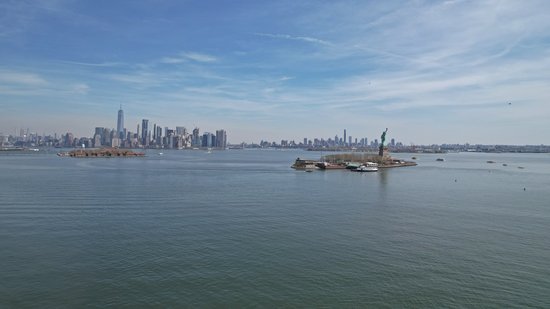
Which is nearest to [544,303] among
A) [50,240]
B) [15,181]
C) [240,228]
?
[240,228]

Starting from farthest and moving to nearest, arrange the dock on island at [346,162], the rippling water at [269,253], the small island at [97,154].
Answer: the small island at [97,154] < the dock on island at [346,162] < the rippling water at [269,253]

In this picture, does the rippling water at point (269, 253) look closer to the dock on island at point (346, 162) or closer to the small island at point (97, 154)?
the dock on island at point (346, 162)

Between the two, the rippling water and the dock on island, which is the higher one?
the dock on island

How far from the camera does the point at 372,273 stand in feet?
42.5

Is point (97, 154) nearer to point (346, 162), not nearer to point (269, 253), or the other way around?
point (346, 162)

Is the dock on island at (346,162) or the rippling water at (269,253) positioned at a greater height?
the dock on island at (346,162)

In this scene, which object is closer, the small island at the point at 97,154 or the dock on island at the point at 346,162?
the dock on island at the point at 346,162

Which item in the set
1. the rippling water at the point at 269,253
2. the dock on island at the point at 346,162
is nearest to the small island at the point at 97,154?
the dock on island at the point at 346,162

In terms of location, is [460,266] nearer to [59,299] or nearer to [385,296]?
[385,296]

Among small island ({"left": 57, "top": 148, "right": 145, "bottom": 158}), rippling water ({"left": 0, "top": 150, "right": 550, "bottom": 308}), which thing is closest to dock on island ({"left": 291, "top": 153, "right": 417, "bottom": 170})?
rippling water ({"left": 0, "top": 150, "right": 550, "bottom": 308})

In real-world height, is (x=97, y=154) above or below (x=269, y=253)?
above

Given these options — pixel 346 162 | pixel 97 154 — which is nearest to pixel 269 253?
pixel 346 162

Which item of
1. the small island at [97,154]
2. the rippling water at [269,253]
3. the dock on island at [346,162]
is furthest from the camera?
the small island at [97,154]

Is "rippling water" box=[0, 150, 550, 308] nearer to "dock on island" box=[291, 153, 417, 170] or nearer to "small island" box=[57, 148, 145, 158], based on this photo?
"dock on island" box=[291, 153, 417, 170]
